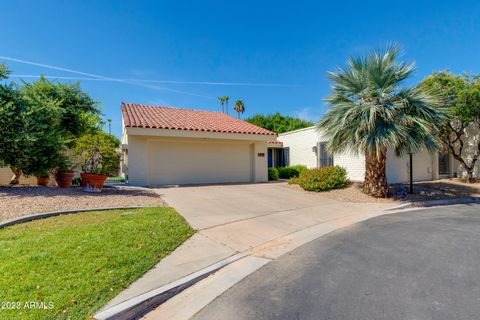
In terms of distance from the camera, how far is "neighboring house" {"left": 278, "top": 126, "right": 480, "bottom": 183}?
15.4 m

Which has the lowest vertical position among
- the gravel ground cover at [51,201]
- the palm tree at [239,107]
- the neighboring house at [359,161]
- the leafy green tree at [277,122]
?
the gravel ground cover at [51,201]

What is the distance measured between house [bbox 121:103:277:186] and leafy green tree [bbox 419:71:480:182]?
30.8 ft

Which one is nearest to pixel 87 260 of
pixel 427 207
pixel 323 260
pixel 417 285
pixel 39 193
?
pixel 323 260

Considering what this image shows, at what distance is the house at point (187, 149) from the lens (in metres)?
13.7

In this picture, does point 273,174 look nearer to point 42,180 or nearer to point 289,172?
point 289,172

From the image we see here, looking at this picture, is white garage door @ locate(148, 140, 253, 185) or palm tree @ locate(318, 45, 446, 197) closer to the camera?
palm tree @ locate(318, 45, 446, 197)

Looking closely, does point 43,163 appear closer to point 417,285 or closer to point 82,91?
point 82,91

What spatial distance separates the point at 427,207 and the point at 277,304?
9.58 metres

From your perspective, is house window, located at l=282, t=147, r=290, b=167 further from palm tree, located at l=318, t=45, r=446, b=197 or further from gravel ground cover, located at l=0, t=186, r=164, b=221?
gravel ground cover, located at l=0, t=186, r=164, b=221

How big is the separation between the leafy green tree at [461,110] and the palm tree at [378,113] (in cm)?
232

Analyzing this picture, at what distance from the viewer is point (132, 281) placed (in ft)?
11.9

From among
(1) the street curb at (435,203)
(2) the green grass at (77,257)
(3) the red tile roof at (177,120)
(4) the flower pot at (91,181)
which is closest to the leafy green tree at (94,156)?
(4) the flower pot at (91,181)

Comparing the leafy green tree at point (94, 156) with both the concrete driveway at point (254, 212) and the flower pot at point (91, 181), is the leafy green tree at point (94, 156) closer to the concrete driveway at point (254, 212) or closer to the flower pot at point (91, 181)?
the flower pot at point (91, 181)

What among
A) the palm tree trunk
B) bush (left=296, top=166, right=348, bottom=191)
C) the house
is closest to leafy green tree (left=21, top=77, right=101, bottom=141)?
the house
